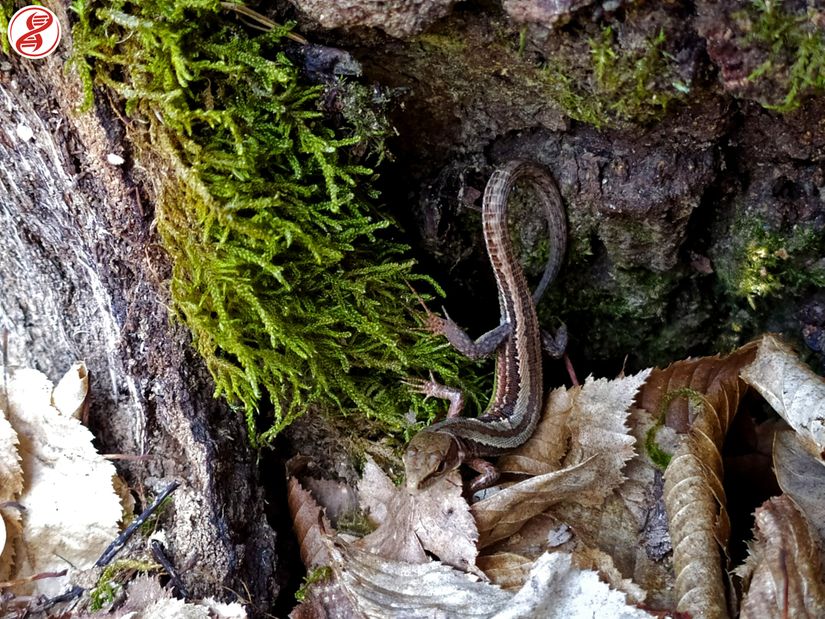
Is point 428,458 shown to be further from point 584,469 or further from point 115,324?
point 115,324

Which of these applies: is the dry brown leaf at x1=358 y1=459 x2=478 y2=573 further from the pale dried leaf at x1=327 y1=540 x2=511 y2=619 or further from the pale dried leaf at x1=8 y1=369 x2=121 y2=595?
the pale dried leaf at x1=8 y1=369 x2=121 y2=595

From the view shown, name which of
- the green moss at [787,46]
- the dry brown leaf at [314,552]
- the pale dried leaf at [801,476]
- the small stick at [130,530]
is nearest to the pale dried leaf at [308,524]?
the dry brown leaf at [314,552]

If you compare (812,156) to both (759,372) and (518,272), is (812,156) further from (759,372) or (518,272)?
(518,272)

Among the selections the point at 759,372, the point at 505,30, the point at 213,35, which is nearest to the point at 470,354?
the point at 759,372

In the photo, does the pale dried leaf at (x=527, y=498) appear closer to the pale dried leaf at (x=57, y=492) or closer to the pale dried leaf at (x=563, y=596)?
the pale dried leaf at (x=563, y=596)

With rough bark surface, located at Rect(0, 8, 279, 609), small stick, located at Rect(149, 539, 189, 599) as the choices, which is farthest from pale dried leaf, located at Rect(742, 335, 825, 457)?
small stick, located at Rect(149, 539, 189, 599)

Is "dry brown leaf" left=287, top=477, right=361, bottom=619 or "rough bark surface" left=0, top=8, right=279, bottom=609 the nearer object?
"rough bark surface" left=0, top=8, right=279, bottom=609

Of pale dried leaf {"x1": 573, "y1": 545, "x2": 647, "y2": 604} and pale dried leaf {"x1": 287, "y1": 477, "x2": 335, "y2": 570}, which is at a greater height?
pale dried leaf {"x1": 287, "y1": 477, "x2": 335, "y2": 570}
